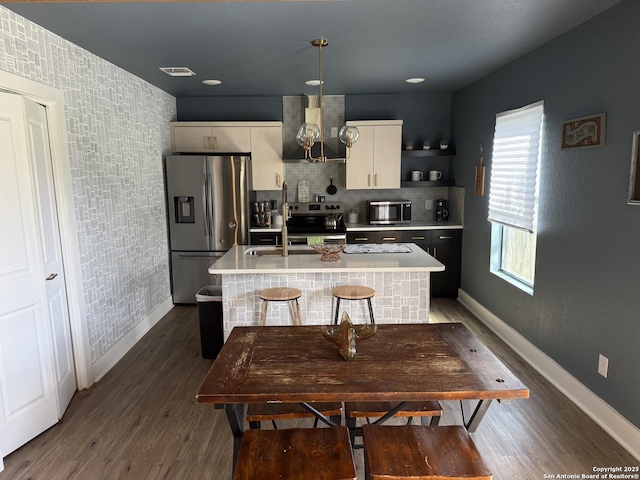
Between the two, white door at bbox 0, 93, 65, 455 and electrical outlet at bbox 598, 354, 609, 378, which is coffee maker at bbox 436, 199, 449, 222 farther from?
white door at bbox 0, 93, 65, 455

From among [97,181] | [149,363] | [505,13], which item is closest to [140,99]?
[97,181]

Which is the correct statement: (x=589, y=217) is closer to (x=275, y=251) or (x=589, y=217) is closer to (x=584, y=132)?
(x=584, y=132)

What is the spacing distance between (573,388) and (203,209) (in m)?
3.93

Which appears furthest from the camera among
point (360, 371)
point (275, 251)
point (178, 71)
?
point (178, 71)

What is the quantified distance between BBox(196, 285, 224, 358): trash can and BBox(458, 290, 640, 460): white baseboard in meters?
2.55

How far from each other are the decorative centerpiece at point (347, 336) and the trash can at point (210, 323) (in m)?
1.85

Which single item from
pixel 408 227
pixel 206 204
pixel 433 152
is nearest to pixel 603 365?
pixel 408 227

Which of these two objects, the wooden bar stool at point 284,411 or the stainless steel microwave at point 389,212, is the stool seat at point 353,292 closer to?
the wooden bar stool at point 284,411

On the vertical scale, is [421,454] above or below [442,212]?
below

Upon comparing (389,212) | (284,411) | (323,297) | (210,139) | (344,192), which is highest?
(210,139)

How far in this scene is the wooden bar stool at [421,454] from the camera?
1.46m

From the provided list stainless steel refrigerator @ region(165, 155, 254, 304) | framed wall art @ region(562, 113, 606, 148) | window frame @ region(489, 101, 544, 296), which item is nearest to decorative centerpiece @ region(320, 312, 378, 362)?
framed wall art @ region(562, 113, 606, 148)

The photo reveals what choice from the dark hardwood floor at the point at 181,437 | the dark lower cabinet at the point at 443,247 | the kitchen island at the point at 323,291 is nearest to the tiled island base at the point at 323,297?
the kitchen island at the point at 323,291

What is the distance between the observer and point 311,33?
296 centimetres
